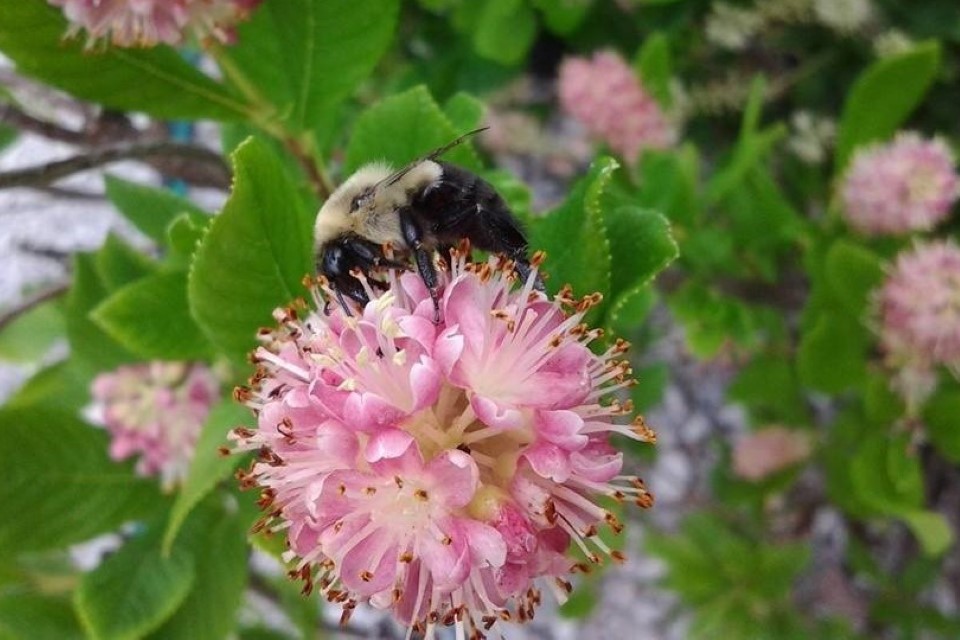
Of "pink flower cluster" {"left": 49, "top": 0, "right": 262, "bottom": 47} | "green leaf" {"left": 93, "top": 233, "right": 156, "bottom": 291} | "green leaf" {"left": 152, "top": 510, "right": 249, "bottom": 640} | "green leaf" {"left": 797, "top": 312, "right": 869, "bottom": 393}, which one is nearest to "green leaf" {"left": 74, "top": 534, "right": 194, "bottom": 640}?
"green leaf" {"left": 152, "top": 510, "right": 249, "bottom": 640}

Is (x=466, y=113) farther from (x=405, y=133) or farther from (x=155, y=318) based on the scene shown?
(x=155, y=318)

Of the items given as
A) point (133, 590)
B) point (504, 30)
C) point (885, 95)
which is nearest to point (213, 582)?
point (133, 590)

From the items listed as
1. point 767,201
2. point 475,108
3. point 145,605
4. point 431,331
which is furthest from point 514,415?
point 767,201

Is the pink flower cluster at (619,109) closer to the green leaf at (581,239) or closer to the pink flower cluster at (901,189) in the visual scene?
the pink flower cluster at (901,189)

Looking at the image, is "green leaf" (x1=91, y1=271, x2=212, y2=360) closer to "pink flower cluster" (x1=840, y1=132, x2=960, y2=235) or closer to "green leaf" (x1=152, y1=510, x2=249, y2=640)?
"green leaf" (x1=152, y1=510, x2=249, y2=640)

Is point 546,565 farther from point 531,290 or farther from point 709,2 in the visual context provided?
point 709,2

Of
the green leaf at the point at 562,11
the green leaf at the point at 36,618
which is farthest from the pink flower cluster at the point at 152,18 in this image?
the green leaf at the point at 562,11
